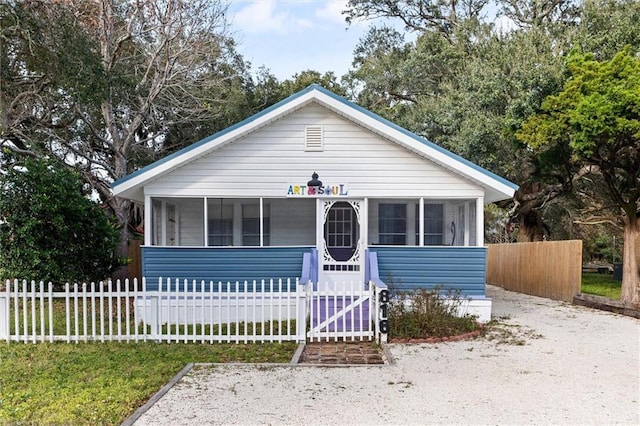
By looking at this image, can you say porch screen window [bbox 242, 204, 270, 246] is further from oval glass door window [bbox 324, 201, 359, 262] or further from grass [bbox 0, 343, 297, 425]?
grass [bbox 0, 343, 297, 425]

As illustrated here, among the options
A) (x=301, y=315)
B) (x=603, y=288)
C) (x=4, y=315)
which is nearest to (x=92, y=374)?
(x=4, y=315)

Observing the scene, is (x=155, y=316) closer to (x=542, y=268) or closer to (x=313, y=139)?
(x=313, y=139)

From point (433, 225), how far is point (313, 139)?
4.25 meters

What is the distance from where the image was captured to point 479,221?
11797mm

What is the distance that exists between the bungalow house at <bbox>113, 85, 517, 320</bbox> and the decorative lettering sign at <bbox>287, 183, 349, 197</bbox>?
0.02 meters

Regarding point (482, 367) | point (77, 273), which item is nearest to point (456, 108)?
point (482, 367)

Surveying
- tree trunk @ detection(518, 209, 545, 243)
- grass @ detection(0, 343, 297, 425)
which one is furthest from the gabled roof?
tree trunk @ detection(518, 209, 545, 243)

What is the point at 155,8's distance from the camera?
1639 centimetres

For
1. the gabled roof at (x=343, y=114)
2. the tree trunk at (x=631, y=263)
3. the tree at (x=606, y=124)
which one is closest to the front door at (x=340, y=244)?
the gabled roof at (x=343, y=114)

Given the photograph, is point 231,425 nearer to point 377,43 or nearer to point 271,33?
point 271,33

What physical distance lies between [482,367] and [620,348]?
3.29 metres

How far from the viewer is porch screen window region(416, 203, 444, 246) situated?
1352 centimetres

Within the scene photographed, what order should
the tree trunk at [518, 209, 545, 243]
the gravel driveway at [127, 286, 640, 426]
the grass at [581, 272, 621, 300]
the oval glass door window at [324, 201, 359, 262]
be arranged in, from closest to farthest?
the gravel driveway at [127, 286, 640, 426] < the oval glass door window at [324, 201, 359, 262] < the grass at [581, 272, 621, 300] < the tree trunk at [518, 209, 545, 243]

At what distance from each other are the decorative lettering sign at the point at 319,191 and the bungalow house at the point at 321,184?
0.08 ft
